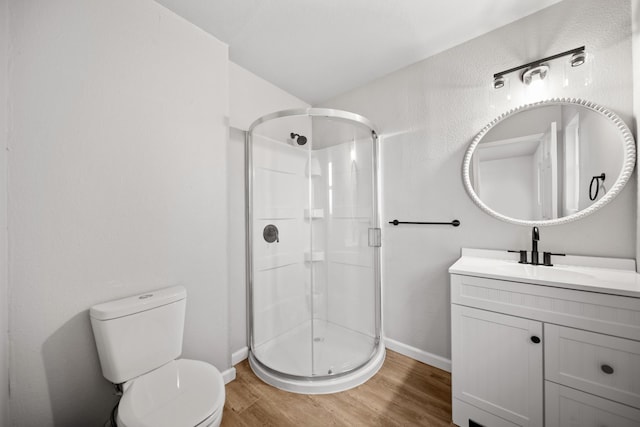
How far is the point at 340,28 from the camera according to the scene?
168 centimetres

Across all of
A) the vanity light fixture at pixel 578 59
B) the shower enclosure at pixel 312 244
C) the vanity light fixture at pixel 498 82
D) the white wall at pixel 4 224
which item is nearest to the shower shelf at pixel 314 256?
the shower enclosure at pixel 312 244

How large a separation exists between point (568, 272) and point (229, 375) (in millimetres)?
2231

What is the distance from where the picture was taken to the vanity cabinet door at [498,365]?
3.98ft

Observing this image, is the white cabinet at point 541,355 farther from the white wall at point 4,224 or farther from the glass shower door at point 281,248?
the white wall at point 4,224

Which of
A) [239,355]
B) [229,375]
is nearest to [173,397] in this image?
[229,375]

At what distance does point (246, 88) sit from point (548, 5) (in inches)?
84.3

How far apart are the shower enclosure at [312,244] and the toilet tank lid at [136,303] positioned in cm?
67

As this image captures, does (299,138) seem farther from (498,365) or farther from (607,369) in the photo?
(607,369)

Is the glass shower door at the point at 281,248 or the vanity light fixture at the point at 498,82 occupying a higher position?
the vanity light fixture at the point at 498,82

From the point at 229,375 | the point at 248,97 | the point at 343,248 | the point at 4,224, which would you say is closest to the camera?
the point at 4,224

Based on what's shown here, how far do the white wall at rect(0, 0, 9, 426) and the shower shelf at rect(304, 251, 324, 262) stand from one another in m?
1.50

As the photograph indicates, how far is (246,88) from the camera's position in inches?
83.7

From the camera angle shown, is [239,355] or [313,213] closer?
[313,213]

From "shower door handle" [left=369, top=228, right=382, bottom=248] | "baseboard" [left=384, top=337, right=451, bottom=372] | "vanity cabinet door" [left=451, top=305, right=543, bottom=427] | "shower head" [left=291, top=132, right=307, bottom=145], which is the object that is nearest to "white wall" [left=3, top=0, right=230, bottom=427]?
"shower head" [left=291, top=132, right=307, bottom=145]
